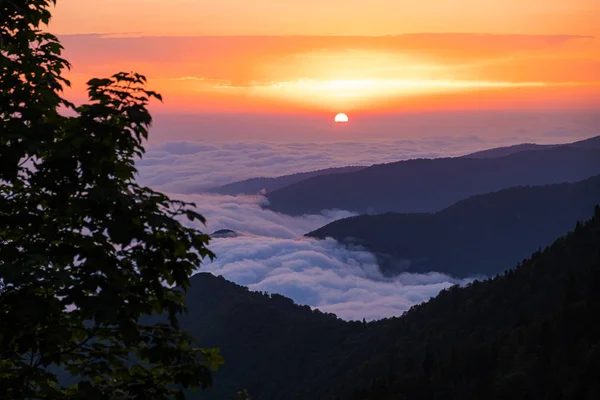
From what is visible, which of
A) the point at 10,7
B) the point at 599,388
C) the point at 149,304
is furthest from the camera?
the point at 599,388

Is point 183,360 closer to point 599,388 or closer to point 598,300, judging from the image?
point 599,388

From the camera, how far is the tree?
48.3 ft

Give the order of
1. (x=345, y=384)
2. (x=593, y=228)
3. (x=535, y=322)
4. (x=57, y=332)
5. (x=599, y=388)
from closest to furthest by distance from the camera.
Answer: (x=57, y=332) < (x=599, y=388) < (x=535, y=322) < (x=345, y=384) < (x=593, y=228)

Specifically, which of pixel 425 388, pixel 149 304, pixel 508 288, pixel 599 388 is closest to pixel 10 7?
pixel 149 304

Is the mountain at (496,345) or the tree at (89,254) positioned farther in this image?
the mountain at (496,345)

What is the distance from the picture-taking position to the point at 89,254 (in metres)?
15.1

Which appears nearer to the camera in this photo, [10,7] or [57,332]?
[57,332]

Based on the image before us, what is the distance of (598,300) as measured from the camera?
141500mm

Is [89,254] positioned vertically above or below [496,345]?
above

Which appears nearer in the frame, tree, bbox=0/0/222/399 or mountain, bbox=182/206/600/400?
tree, bbox=0/0/222/399

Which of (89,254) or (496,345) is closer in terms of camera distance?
(89,254)

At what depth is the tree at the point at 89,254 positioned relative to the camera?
14711 mm

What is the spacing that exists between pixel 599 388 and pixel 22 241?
356ft

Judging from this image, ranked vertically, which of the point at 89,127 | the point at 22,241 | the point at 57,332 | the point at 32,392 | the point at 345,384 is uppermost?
the point at 89,127
